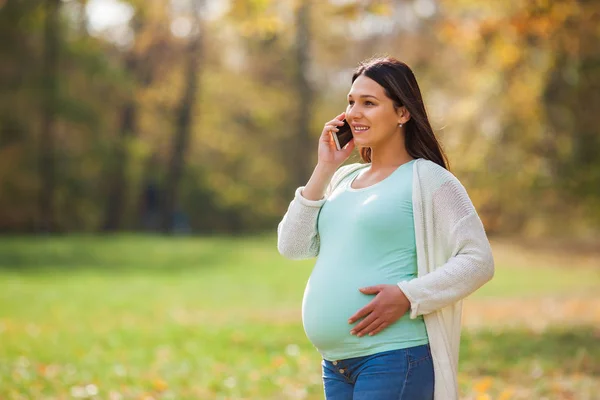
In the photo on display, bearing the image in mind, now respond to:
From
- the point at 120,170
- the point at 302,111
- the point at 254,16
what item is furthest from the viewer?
the point at 302,111

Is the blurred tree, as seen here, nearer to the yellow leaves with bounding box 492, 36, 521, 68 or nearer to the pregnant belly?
the yellow leaves with bounding box 492, 36, 521, 68

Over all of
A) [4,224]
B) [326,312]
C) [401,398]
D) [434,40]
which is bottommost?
[4,224]

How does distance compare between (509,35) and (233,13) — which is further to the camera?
(509,35)

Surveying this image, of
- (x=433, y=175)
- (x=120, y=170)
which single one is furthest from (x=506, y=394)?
(x=120, y=170)

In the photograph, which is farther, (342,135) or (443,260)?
A: (342,135)

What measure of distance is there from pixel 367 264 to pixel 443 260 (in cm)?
28

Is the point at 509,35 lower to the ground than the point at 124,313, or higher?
higher

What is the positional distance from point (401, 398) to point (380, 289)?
1.29ft

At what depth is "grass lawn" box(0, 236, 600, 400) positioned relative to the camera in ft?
22.2

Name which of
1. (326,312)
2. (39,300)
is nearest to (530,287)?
(39,300)

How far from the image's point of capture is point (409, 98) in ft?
10.1

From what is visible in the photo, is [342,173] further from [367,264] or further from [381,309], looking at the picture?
[381,309]

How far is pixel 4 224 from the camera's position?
97.9ft

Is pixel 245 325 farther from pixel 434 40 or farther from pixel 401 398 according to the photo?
pixel 434 40
